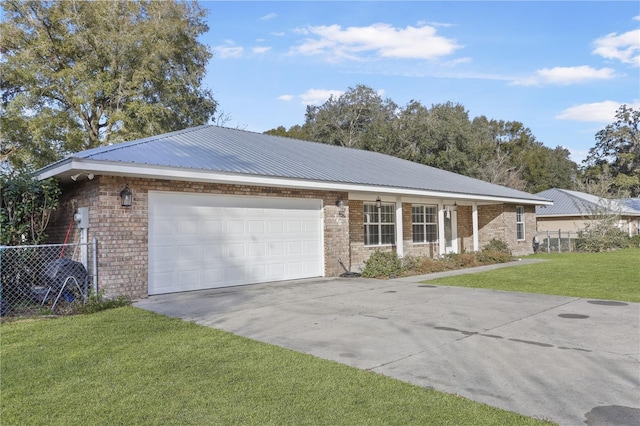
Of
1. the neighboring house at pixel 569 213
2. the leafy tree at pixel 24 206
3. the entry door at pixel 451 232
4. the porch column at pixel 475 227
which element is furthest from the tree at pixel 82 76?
the neighboring house at pixel 569 213

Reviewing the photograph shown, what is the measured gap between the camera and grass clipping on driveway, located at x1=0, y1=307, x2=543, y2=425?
141 inches

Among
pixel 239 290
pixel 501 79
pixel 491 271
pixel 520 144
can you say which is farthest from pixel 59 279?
pixel 520 144

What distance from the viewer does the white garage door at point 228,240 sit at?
9.95 metres

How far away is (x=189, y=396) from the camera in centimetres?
403

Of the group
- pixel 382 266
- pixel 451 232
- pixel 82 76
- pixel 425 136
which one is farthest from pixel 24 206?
pixel 425 136

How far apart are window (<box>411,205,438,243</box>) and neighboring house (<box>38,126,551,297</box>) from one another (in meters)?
0.40

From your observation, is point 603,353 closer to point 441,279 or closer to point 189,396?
point 189,396

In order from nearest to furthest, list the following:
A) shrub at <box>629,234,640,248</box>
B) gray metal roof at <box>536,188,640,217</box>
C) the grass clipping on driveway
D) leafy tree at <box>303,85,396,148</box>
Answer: the grass clipping on driveway, gray metal roof at <box>536,188,640,217</box>, shrub at <box>629,234,640,248</box>, leafy tree at <box>303,85,396,148</box>

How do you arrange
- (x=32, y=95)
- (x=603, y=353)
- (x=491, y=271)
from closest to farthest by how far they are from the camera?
(x=603, y=353) → (x=491, y=271) → (x=32, y=95)

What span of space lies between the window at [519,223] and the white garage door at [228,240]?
14193 mm

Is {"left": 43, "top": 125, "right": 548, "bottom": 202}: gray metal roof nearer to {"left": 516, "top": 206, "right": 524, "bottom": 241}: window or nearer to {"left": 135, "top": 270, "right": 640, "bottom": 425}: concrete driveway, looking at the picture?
{"left": 135, "top": 270, "right": 640, "bottom": 425}: concrete driveway

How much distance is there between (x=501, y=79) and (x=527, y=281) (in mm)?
9780

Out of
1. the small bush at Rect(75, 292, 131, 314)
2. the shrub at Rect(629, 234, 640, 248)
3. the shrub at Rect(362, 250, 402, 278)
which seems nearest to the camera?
the small bush at Rect(75, 292, 131, 314)

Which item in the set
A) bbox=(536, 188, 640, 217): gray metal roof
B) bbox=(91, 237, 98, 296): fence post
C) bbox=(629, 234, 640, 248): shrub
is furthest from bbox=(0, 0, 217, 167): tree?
bbox=(629, 234, 640, 248): shrub
